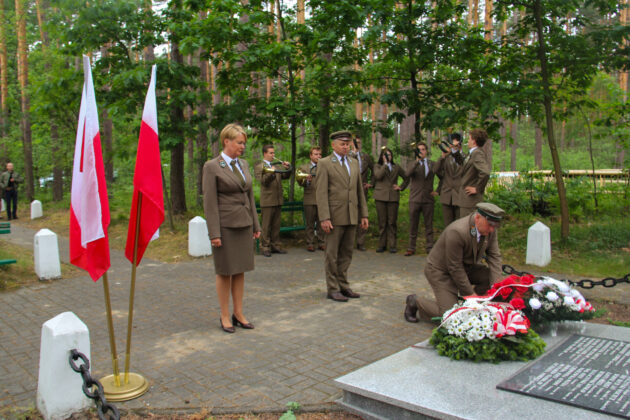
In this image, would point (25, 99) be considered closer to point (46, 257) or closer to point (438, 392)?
point (46, 257)

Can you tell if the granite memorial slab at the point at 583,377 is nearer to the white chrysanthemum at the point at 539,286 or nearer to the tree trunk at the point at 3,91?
the white chrysanthemum at the point at 539,286

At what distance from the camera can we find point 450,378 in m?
3.64

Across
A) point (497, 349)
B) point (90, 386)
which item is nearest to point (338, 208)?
point (497, 349)

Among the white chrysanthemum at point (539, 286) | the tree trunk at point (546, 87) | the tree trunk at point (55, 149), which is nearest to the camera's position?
the white chrysanthemum at point (539, 286)

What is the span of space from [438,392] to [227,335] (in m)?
2.65

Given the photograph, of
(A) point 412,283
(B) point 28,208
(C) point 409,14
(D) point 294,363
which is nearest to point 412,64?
(C) point 409,14

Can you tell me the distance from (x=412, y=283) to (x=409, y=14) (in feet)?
19.7

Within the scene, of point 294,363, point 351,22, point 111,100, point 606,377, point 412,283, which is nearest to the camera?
point 606,377

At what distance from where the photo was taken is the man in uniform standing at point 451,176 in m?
9.06

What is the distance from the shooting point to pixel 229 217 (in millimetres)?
5430

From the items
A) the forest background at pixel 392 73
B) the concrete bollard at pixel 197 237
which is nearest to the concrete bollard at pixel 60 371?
the concrete bollard at pixel 197 237

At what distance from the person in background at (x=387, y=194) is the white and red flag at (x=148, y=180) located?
6825 mm

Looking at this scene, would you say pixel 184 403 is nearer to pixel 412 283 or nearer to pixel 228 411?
pixel 228 411

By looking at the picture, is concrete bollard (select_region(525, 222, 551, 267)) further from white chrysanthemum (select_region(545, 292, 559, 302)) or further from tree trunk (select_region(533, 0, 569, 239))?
white chrysanthemum (select_region(545, 292, 559, 302))
